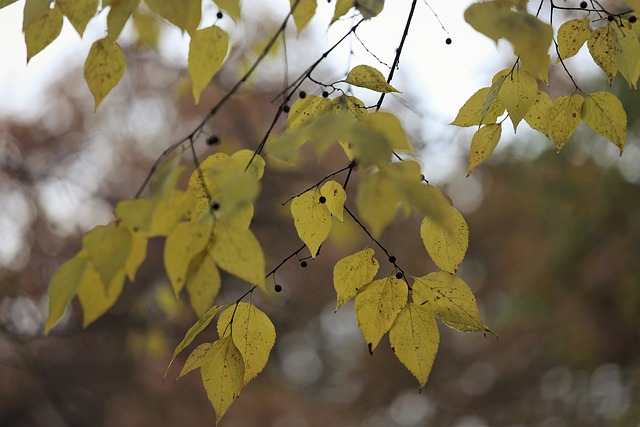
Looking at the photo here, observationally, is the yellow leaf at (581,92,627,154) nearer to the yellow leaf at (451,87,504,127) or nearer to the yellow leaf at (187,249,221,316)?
the yellow leaf at (451,87,504,127)

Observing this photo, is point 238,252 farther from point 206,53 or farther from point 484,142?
point 484,142

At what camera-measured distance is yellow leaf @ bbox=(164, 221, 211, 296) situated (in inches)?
17.5

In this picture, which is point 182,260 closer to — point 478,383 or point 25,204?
point 25,204

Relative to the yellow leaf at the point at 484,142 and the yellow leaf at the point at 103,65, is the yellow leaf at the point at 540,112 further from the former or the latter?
the yellow leaf at the point at 103,65

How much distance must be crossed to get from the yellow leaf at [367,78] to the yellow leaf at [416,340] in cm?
21

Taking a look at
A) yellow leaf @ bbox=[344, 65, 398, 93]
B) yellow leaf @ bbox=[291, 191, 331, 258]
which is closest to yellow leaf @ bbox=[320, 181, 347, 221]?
yellow leaf @ bbox=[291, 191, 331, 258]

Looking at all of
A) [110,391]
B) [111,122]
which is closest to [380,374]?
[110,391]

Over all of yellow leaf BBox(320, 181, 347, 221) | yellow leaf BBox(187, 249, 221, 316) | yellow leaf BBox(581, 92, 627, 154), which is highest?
yellow leaf BBox(187, 249, 221, 316)

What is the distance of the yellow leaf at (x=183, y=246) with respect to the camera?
1.46 feet

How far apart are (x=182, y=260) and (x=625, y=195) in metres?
4.04

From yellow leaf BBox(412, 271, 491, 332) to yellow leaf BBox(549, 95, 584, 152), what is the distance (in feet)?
0.75

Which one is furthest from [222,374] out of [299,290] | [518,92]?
[299,290]

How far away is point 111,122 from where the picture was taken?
14.8ft

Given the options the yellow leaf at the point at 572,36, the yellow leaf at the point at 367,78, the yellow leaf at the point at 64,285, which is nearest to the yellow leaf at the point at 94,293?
the yellow leaf at the point at 64,285
